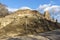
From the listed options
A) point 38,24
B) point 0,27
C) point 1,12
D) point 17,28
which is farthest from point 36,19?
point 1,12

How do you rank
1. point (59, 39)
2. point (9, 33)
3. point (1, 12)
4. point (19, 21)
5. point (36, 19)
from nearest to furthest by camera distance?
point (59, 39) < point (9, 33) < point (19, 21) < point (36, 19) < point (1, 12)

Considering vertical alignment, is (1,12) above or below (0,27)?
above

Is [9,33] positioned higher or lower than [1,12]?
lower

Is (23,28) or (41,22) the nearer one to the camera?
(23,28)

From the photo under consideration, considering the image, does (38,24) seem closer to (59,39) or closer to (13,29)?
(13,29)

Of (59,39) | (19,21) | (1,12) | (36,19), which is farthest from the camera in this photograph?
(1,12)

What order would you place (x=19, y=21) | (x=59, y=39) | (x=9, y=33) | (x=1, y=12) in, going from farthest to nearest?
(x=1, y=12)
(x=19, y=21)
(x=9, y=33)
(x=59, y=39)

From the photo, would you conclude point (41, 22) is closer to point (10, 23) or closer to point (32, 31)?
point (32, 31)

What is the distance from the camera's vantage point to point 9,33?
16.8 m

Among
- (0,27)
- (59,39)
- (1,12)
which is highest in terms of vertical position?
(1,12)

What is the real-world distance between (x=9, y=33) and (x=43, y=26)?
5562 mm

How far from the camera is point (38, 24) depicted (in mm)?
A: 19969

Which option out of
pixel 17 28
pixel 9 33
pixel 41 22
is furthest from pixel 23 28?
pixel 41 22

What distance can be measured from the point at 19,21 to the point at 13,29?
4.60 feet
